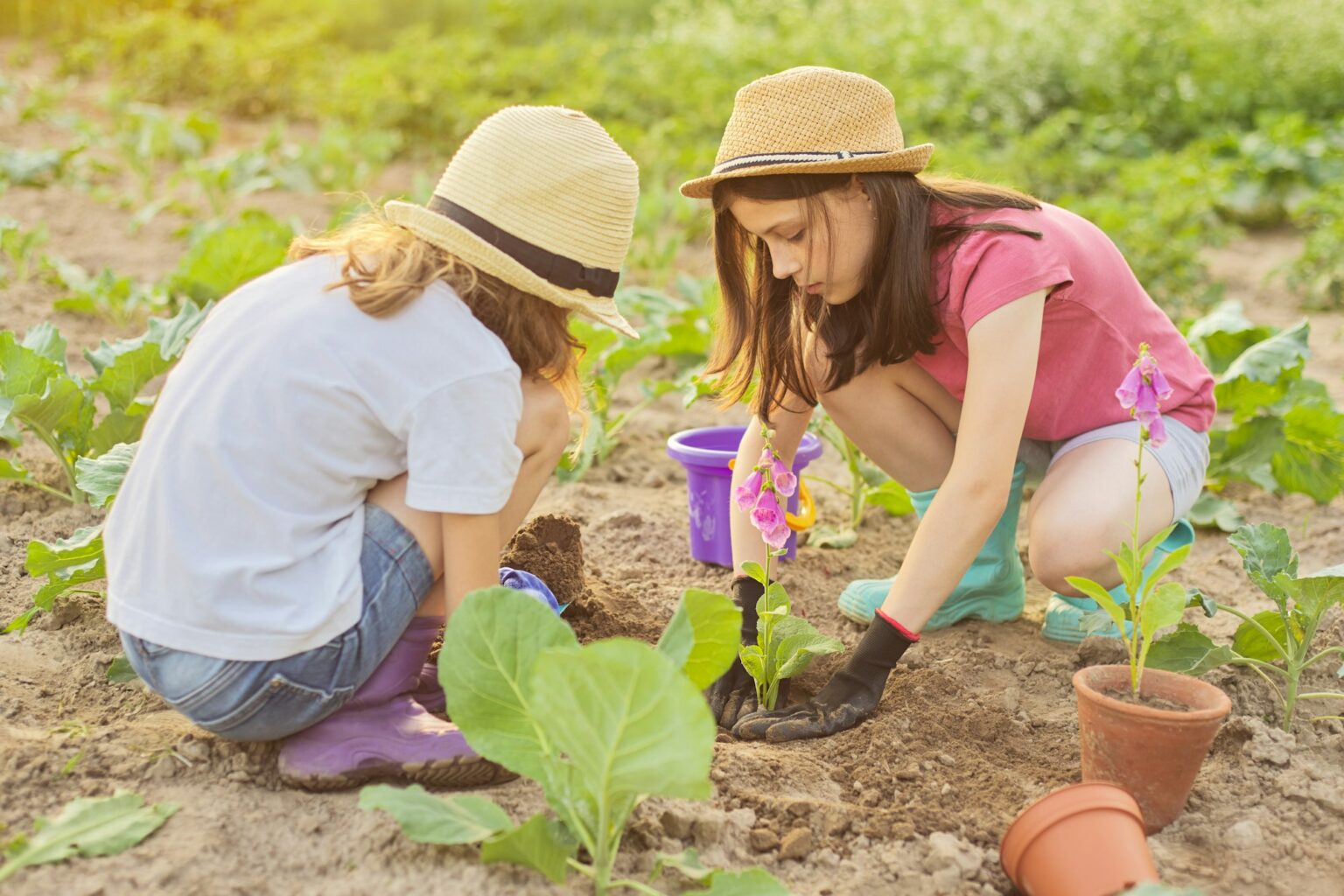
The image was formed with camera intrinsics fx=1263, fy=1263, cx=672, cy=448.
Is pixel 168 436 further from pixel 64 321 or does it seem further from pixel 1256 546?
pixel 64 321

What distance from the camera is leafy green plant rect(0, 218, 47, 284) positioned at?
14.4 feet

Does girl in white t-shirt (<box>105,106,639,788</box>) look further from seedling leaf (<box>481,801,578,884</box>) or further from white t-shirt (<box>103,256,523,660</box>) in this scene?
seedling leaf (<box>481,801,578,884</box>)

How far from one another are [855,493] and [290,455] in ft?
6.05

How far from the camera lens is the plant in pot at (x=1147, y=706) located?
1.84 metres

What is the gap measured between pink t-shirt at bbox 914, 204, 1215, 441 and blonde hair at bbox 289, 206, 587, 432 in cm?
79

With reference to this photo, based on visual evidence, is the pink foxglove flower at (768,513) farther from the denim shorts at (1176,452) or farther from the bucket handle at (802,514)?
the denim shorts at (1176,452)

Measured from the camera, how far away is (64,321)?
4.44 meters

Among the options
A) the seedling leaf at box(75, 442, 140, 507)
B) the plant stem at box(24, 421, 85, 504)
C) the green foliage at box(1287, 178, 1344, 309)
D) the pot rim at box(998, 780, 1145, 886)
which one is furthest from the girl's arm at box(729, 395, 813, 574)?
the green foliage at box(1287, 178, 1344, 309)

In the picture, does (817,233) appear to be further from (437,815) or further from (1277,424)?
(1277,424)

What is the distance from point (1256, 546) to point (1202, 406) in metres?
0.51

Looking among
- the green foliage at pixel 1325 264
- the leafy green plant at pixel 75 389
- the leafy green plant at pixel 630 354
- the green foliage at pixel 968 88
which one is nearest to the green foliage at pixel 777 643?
the leafy green plant at pixel 630 354

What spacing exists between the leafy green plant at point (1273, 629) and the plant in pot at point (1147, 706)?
0.73ft

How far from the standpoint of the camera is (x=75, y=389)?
2762 mm

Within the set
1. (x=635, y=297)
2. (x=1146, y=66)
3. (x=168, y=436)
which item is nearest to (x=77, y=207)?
(x=635, y=297)
